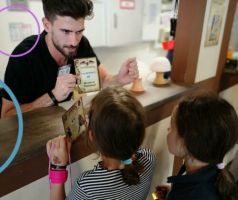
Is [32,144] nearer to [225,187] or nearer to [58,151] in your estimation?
[58,151]

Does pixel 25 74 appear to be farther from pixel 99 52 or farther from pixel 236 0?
pixel 99 52

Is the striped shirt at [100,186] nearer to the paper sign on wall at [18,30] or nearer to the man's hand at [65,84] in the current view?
the man's hand at [65,84]

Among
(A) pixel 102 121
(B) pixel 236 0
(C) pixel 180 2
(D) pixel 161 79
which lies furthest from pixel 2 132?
(B) pixel 236 0

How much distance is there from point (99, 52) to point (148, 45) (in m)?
0.98

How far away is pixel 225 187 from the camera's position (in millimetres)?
811

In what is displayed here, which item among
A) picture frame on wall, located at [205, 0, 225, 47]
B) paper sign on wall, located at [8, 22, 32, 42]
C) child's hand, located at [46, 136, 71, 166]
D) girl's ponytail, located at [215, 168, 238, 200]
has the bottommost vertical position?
girl's ponytail, located at [215, 168, 238, 200]

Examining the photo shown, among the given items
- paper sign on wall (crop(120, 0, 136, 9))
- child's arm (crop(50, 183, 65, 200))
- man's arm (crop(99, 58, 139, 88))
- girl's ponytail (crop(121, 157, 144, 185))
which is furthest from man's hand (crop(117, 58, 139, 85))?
paper sign on wall (crop(120, 0, 136, 9))

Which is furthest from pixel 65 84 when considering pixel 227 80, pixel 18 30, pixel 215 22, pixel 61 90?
pixel 18 30

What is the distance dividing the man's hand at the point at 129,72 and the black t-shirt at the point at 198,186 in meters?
0.54

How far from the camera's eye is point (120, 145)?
0.73m

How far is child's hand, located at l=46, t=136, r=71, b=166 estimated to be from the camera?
2.48ft

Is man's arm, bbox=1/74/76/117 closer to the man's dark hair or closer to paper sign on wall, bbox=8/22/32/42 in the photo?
the man's dark hair

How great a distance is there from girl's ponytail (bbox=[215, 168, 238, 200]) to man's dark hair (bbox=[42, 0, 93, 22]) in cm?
97

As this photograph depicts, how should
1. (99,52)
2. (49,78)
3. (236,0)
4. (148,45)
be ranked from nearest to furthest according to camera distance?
(49,78), (236,0), (99,52), (148,45)
